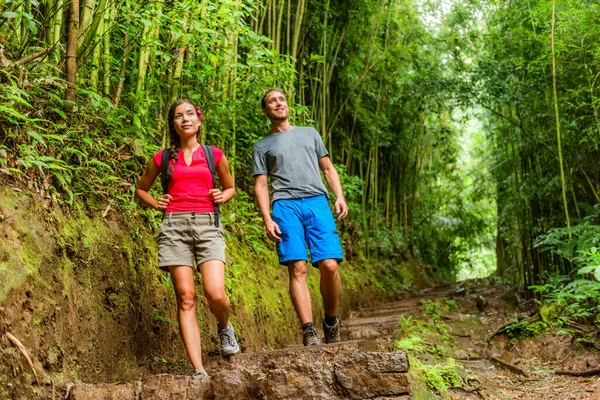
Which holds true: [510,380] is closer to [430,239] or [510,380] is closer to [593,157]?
[593,157]

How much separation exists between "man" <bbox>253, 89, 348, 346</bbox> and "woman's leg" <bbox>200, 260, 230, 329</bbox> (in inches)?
20.5

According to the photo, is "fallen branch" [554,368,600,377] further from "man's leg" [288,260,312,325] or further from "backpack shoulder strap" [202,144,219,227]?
"backpack shoulder strap" [202,144,219,227]

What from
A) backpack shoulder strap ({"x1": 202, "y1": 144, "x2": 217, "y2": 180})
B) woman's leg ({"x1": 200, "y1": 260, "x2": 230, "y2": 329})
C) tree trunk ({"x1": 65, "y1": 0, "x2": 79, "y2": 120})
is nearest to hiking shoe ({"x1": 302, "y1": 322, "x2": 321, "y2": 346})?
woman's leg ({"x1": 200, "y1": 260, "x2": 230, "y2": 329})

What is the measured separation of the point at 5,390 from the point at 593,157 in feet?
19.8

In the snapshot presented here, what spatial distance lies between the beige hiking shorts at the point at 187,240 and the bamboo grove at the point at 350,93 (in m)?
0.56

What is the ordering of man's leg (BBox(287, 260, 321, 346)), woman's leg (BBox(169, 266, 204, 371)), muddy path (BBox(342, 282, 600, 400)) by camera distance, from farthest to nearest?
muddy path (BBox(342, 282, 600, 400)) → man's leg (BBox(287, 260, 321, 346)) → woman's leg (BBox(169, 266, 204, 371))

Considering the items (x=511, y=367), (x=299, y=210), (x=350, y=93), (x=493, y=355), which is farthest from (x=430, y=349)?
(x=350, y=93)

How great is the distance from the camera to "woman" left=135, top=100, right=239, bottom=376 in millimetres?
3098

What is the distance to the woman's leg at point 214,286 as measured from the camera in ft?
10.2

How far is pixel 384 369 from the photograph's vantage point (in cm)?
267

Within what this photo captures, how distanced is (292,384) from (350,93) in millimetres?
6273

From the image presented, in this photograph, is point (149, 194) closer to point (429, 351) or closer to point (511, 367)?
point (429, 351)

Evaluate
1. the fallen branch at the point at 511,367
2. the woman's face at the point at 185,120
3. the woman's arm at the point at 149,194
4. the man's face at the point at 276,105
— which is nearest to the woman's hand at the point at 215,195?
the woman's arm at the point at 149,194

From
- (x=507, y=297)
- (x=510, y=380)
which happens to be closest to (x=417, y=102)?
(x=507, y=297)
